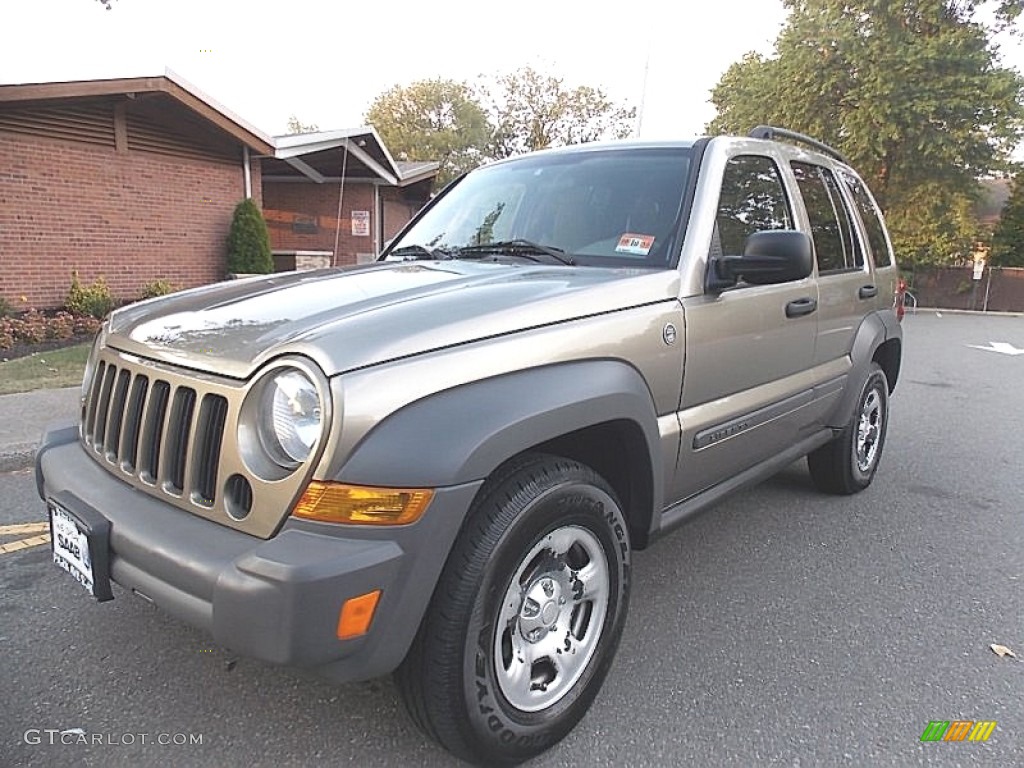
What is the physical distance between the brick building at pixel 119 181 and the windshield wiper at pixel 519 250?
224 inches

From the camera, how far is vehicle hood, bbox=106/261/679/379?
1837 millimetres

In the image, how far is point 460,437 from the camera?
5.85 feet

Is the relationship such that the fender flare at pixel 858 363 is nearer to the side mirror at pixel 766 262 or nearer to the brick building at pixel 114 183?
the side mirror at pixel 766 262

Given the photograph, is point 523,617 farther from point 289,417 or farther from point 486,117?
point 486,117

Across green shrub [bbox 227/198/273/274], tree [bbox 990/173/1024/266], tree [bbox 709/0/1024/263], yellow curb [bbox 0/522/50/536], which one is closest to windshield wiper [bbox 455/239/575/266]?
yellow curb [bbox 0/522/50/536]

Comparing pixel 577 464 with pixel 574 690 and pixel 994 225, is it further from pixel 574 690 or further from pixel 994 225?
pixel 994 225

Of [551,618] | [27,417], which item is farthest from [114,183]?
[551,618]

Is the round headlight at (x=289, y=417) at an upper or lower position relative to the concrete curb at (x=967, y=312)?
upper

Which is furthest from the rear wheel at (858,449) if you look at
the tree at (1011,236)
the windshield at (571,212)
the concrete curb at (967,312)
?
the tree at (1011,236)

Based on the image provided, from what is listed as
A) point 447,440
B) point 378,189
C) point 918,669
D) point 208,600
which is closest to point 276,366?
point 447,440

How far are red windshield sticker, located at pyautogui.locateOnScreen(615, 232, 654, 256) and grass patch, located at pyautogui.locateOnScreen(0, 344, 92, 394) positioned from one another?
580 centimetres

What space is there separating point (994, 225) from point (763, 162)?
3095 centimetres

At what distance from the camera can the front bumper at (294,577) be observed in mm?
1597

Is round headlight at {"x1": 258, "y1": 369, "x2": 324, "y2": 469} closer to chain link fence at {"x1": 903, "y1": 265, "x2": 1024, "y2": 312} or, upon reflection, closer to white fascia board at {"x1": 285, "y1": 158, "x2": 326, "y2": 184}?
white fascia board at {"x1": 285, "y1": 158, "x2": 326, "y2": 184}
